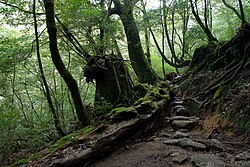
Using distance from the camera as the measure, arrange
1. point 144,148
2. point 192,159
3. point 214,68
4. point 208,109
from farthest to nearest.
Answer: point 214,68 < point 208,109 < point 144,148 < point 192,159

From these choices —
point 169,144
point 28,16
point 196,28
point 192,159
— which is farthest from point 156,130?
point 196,28

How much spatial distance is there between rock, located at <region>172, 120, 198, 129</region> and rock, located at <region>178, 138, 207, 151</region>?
1094 millimetres

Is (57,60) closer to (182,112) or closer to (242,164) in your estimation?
(182,112)

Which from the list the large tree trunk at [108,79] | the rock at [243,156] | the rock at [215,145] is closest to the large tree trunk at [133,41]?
the large tree trunk at [108,79]

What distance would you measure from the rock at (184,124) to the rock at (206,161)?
1.80 meters

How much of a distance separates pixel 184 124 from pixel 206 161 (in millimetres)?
2163

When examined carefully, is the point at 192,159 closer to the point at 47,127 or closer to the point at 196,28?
the point at 47,127

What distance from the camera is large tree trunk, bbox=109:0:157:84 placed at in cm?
1064

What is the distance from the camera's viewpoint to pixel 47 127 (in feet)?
21.2

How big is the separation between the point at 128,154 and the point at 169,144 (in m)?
0.90

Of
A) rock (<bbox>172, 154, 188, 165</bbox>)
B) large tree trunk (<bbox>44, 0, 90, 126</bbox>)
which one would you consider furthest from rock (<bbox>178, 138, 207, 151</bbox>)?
large tree trunk (<bbox>44, 0, 90, 126</bbox>)

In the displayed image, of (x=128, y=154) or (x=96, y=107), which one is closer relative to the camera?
(x=128, y=154)

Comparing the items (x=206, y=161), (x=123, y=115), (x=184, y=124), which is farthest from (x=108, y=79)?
(x=206, y=161)

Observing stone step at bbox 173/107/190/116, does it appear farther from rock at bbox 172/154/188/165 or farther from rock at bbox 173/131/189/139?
rock at bbox 172/154/188/165
